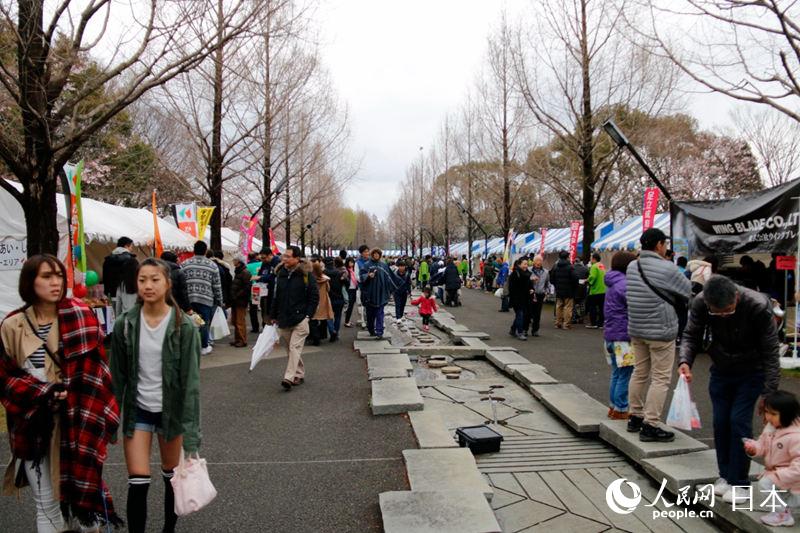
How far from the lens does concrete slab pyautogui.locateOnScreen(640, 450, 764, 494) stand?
3.97 metres

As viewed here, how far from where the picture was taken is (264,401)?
21.6ft

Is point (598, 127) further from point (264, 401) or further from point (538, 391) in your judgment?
point (264, 401)

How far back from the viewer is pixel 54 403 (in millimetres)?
2746

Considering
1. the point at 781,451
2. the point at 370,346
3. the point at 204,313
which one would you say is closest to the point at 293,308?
the point at 204,313

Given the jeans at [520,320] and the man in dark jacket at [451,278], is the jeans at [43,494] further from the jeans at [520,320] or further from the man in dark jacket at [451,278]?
the man in dark jacket at [451,278]

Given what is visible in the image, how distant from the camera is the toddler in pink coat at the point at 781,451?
3248mm

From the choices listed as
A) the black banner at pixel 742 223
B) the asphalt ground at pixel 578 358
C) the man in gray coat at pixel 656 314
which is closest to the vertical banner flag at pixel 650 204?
the black banner at pixel 742 223

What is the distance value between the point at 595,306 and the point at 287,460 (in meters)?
10.8

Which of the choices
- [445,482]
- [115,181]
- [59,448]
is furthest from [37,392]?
[115,181]

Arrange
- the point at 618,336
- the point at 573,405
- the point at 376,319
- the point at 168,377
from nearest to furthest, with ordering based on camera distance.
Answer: the point at 168,377, the point at 618,336, the point at 573,405, the point at 376,319

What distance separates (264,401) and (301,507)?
2.99 meters

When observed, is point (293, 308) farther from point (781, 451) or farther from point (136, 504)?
point (781, 451)

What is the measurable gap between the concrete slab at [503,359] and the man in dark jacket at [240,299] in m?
4.73

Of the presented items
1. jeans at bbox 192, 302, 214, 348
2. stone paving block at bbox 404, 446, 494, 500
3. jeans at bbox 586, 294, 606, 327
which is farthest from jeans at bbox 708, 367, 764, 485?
jeans at bbox 586, 294, 606, 327
